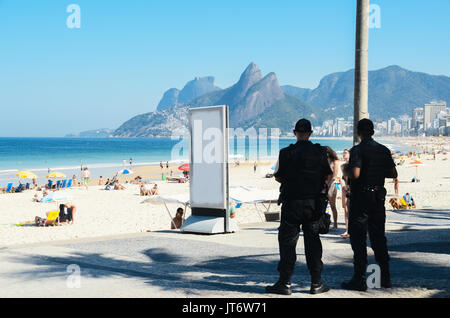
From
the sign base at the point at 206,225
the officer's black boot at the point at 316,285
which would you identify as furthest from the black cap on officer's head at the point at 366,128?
the sign base at the point at 206,225

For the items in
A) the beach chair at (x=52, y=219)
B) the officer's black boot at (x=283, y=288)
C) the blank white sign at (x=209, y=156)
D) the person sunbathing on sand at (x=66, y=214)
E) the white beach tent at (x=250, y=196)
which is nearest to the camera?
the officer's black boot at (x=283, y=288)

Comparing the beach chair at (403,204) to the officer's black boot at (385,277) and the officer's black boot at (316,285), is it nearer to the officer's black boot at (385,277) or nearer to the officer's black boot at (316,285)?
the officer's black boot at (385,277)

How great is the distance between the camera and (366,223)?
450 centimetres

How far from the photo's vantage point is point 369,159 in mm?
4469

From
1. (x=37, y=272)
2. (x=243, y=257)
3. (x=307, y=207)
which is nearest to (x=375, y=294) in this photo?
(x=307, y=207)

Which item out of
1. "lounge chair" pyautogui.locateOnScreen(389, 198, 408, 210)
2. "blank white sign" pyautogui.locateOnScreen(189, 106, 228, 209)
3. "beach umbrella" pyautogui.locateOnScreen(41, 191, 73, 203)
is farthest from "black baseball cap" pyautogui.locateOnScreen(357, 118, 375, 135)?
"beach umbrella" pyautogui.locateOnScreen(41, 191, 73, 203)

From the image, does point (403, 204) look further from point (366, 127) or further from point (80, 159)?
point (80, 159)

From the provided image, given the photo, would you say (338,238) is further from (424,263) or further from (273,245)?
(424,263)

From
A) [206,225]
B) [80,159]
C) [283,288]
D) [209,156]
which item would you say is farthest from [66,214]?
[80,159]

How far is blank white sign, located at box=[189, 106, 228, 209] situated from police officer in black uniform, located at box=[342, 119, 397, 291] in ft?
13.8

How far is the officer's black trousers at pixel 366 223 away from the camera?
14.6 feet

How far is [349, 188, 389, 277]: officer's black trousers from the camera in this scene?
4.46 meters

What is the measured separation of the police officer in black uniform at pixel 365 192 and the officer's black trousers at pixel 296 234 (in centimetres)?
45
